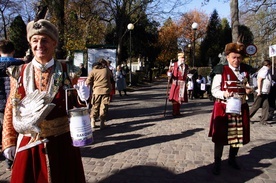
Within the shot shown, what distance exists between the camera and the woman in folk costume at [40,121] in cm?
214

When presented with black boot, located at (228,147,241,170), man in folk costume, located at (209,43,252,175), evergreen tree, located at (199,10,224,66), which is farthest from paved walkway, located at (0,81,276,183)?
evergreen tree, located at (199,10,224,66)

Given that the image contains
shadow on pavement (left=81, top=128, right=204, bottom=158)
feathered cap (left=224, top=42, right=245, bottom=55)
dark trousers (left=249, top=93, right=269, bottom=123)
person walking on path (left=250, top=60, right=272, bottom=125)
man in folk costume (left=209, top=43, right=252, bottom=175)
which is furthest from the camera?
dark trousers (left=249, top=93, right=269, bottom=123)

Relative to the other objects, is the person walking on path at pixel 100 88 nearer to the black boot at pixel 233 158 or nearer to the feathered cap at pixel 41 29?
the black boot at pixel 233 158

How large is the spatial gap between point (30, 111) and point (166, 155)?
342 centimetres

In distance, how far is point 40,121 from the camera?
2133 mm

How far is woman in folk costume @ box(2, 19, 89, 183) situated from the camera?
2143 millimetres

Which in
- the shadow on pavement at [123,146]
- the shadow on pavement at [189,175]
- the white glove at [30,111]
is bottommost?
the shadow on pavement at [189,175]

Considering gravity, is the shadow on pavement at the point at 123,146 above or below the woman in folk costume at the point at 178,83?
below

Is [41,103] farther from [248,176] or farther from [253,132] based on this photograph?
[253,132]

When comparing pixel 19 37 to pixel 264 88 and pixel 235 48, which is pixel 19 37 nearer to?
pixel 264 88

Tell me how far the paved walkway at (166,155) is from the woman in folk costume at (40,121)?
178 centimetres

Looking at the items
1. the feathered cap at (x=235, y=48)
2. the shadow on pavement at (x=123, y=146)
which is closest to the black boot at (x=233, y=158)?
the feathered cap at (x=235, y=48)

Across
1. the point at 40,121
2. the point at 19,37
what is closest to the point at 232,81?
the point at 40,121

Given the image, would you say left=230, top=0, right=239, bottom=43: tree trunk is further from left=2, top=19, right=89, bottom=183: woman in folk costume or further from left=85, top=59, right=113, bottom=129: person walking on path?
left=2, top=19, right=89, bottom=183: woman in folk costume
